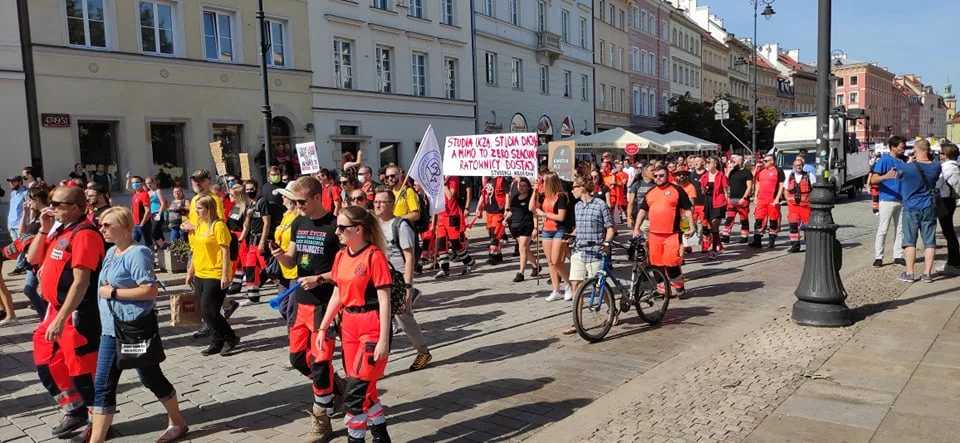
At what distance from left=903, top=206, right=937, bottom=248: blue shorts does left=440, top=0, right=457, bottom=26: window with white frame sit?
2174cm

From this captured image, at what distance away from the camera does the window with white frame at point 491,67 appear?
3114 centimetres

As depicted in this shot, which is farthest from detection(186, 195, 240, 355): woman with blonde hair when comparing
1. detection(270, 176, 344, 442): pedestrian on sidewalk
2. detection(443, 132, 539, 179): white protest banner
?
detection(443, 132, 539, 179): white protest banner

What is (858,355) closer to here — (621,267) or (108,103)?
(621,267)

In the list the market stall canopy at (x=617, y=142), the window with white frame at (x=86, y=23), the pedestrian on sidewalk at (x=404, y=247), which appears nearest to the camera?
the pedestrian on sidewalk at (x=404, y=247)

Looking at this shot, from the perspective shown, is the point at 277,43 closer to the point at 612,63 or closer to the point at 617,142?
the point at 617,142

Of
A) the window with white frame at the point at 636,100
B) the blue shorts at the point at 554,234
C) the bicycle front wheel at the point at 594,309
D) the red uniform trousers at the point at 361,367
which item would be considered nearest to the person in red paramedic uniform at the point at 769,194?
the blue shorts at the point at 554,234

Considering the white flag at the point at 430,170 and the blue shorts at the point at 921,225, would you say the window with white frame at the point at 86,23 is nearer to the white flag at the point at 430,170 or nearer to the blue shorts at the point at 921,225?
the white flag at the point at 430,170

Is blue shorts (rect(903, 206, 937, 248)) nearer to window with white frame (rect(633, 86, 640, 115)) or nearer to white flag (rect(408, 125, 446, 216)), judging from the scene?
white flag (rect(408, 125, 446, 216))

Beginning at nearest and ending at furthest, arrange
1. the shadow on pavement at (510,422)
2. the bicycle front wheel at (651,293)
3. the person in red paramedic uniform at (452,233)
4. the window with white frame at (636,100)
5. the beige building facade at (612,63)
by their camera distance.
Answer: the shadow on pavement at (510,422)
the bicycle front wheel at (651,293)
the person in red paramedic uniform at (452,233)
the beige building facade at (612,63)
the window with white frame at (636,100)

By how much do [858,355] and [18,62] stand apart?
17549 millimetres

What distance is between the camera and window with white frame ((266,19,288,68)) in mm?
21453

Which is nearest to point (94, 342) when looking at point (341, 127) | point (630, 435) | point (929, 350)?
point (630, 435)

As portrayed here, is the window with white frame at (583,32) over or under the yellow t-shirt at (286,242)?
over

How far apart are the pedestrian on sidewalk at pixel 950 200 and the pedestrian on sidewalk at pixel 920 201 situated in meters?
0.54
